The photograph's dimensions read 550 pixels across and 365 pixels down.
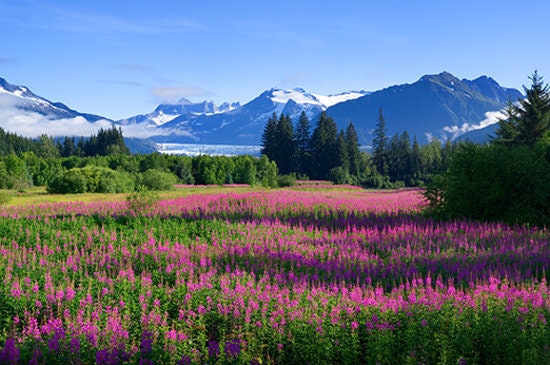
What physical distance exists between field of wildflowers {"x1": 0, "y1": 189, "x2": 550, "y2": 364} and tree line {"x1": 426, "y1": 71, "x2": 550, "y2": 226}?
3406 millimetres

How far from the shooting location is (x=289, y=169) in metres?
96.4

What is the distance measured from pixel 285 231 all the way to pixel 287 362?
8.18 metres

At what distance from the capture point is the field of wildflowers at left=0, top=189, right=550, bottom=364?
5375 mm

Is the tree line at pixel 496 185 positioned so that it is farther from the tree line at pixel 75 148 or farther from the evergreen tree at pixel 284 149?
the tree line at pixel 75 148

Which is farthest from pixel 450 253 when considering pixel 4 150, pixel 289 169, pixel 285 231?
pixel 4 150

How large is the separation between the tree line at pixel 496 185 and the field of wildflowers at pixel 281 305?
3.41 metres

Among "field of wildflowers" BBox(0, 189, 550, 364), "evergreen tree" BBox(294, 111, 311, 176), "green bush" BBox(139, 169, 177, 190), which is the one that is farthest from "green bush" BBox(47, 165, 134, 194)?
"evergreen tree" BBox(294, 111, 311, 176)

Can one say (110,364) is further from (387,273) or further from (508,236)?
(508,236)

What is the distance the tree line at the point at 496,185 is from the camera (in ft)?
49.1

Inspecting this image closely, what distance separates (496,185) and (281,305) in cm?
1187

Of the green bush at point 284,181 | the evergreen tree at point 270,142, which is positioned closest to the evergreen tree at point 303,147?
the evergreen tree at point 270,142

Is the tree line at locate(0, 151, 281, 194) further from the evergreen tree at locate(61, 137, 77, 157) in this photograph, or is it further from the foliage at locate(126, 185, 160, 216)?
the evergreen tree at locate(61, 137, 77, 157)

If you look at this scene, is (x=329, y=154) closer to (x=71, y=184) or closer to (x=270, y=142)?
(x=270, y=142)

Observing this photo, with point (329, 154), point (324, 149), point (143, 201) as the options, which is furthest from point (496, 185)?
point (324, 149)
